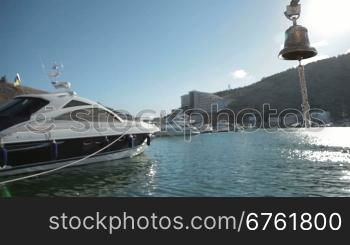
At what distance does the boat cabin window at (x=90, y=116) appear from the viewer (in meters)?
14.8

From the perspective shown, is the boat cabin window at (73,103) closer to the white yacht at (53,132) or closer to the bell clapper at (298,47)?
the white yacht at (53,132)

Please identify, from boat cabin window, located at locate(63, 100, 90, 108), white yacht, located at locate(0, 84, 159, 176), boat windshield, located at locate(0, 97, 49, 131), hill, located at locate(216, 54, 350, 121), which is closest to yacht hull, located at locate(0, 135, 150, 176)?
white yacht, located at locate(0, 84, 159, 176)

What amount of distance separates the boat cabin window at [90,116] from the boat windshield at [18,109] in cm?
119

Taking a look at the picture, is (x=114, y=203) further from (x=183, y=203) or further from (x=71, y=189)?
(x=71, y=189)

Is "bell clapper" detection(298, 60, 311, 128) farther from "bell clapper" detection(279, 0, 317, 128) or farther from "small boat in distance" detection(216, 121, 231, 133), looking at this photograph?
"small boat in distance" detection(216, 121, 231, 133)

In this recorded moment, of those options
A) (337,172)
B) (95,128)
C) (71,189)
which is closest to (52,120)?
(95,128)

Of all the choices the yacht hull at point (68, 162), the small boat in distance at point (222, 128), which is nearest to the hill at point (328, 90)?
the small boat in distance at point (222, 128)

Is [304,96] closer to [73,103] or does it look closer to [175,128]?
[73,103]

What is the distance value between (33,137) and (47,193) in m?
3.47

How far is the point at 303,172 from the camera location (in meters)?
14.7

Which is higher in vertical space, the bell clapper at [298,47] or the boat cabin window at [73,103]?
the boat cabin window at [73,103]

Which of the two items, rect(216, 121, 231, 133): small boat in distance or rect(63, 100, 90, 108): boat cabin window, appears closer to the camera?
rect(63, 100, 90, 108): boat cabin window

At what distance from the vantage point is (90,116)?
52.8 feet

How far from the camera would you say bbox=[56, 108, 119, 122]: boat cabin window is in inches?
583
